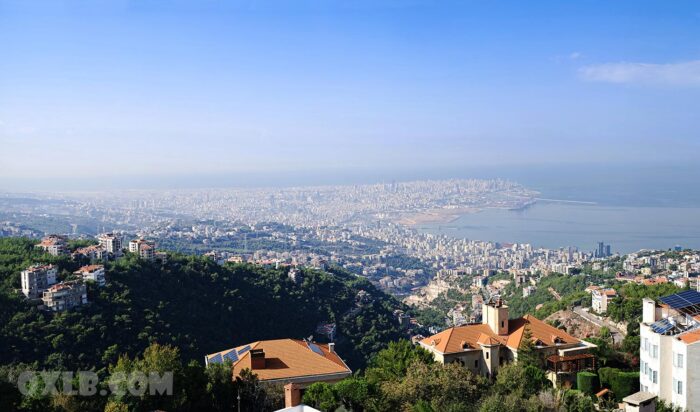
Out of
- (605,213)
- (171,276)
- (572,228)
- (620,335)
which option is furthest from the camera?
(605,213)

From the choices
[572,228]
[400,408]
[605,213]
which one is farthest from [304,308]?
[605,213]

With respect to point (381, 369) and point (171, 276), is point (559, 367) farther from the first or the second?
point (171, 276)

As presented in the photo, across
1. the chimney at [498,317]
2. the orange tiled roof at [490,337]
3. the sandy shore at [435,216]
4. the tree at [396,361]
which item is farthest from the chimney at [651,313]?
the sandy shore at [435,216]

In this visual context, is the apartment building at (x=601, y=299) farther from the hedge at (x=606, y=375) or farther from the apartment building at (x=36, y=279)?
the apartment building at (x=36, y=279)

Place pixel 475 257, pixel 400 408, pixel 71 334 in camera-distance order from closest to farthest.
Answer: pixel 400 408 < pixel 71 334 < pixel 475 257

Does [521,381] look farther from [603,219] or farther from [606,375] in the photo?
[603,219]
